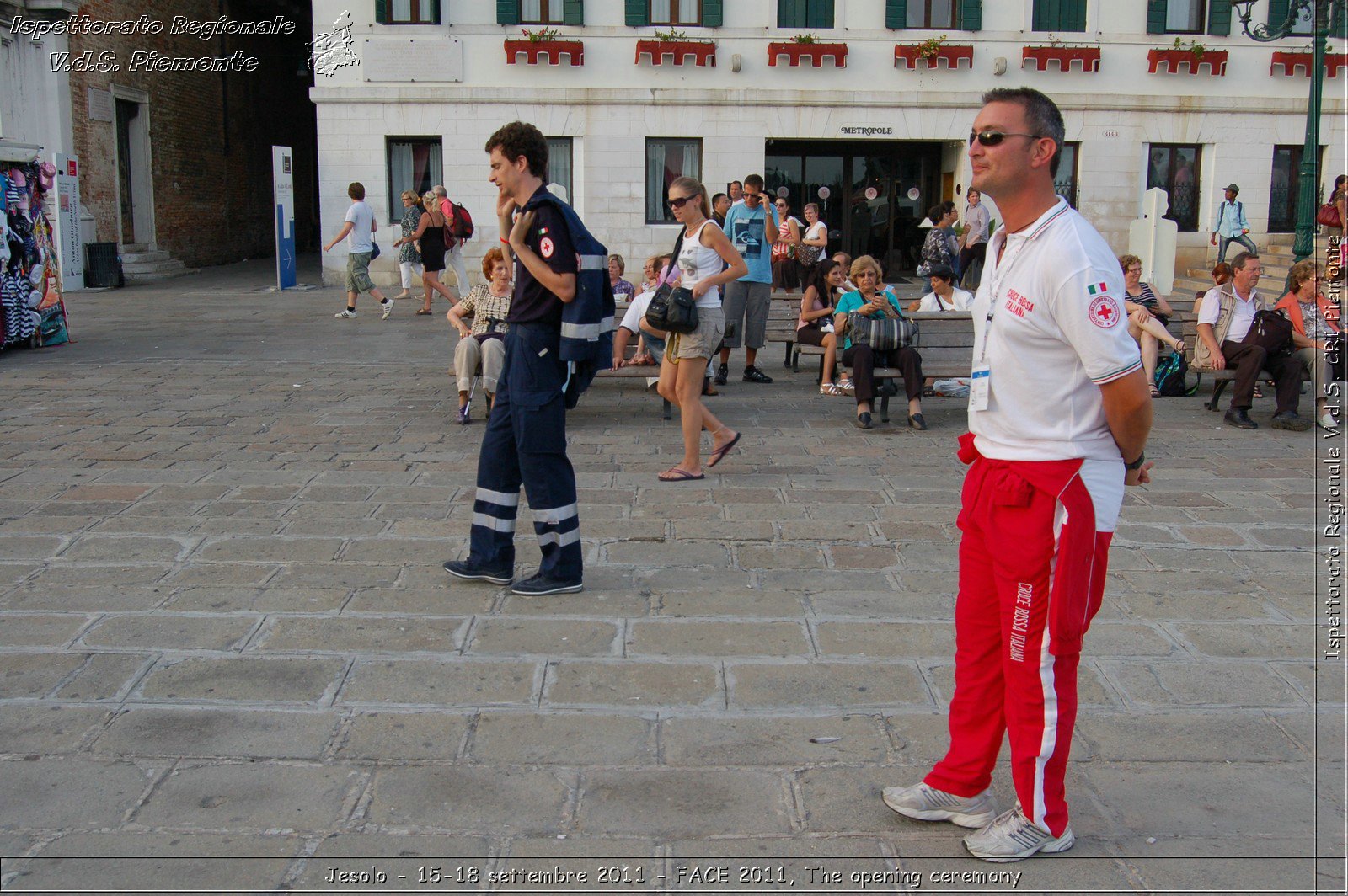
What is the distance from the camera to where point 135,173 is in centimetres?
2447

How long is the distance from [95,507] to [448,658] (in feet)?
10.1

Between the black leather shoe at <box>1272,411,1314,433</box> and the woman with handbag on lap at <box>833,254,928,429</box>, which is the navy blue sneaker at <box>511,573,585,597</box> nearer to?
the woman with handbag on lap at <box>833,254,928,429</box>

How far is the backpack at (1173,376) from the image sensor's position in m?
10.7

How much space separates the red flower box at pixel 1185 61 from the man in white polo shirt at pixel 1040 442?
848 inches

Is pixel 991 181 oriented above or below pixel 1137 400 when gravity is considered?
above

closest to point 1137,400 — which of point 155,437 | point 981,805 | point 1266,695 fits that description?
point 981,805

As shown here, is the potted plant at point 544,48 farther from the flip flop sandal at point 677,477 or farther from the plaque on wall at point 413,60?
the flip flop sandal at point 677,477

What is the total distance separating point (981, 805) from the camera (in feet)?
11.1

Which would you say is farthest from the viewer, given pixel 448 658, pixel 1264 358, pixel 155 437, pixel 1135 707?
pixel 1264 358

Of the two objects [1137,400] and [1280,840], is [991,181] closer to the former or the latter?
[1137,400]

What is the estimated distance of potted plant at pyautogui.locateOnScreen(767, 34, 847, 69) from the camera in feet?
71.5

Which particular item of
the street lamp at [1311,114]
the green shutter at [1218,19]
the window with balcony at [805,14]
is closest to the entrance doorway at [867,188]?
the window with balcony at [805,14]

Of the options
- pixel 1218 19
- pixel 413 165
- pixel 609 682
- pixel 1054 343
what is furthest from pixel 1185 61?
pixel 1054 343

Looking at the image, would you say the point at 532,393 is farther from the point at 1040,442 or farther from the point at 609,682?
the point at 1040,442
